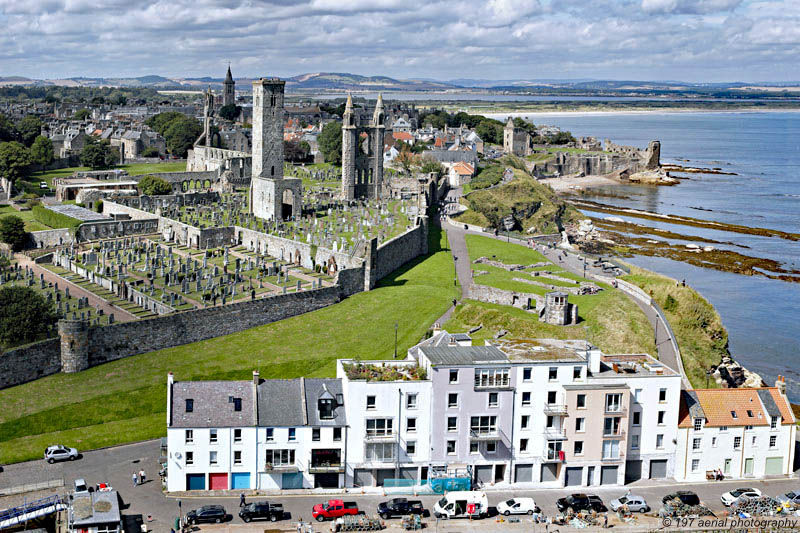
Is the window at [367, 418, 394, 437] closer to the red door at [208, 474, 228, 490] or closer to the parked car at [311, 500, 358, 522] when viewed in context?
the parked car at [311, 500, 358, 522]

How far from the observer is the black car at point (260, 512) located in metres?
28.1

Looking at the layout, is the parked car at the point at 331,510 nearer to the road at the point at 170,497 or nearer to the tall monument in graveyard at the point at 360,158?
the road at the point at 170,497

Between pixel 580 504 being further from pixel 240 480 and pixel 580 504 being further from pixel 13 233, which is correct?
pixel 13 233

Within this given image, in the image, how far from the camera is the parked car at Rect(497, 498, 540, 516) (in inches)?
1157

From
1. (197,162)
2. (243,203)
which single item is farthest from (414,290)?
(197,162)

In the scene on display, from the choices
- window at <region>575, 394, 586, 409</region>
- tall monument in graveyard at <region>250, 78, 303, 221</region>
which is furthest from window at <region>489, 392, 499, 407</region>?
tall monument in graveyard at <region>250, 78, 303, 221</region>

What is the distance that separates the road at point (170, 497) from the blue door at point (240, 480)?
1.85ft

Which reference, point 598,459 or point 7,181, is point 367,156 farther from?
point 598,459

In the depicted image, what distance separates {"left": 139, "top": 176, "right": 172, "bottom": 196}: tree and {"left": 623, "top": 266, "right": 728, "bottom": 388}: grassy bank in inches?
2019

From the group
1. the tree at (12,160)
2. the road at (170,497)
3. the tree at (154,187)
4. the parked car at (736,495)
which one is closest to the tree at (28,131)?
the tree at (12,160)

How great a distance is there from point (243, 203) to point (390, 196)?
599 inches

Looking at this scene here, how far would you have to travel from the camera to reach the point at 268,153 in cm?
7400

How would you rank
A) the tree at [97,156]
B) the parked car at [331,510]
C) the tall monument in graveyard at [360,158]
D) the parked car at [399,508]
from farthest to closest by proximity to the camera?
the tree at [97,156], the tall monument in graveyard at [360,158], the parked car at [399,508], the parked car at [331,510]

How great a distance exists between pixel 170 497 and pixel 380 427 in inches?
308
